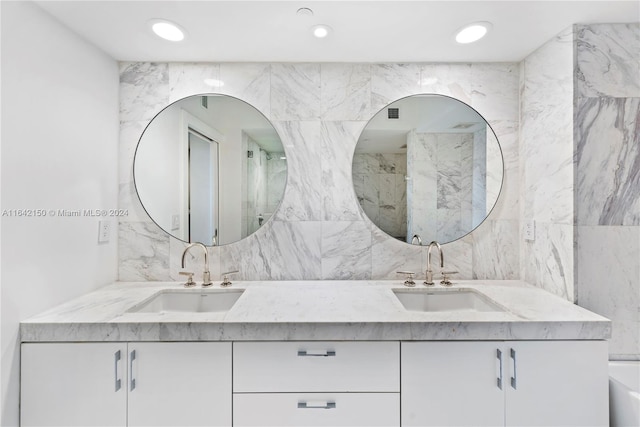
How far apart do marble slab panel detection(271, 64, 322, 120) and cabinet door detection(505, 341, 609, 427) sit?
150 centimetres

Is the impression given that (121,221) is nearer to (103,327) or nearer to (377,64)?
(103,327)

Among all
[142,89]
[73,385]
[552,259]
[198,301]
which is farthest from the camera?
[142,89]

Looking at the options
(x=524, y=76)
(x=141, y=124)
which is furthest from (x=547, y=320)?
(x=141, y=124)

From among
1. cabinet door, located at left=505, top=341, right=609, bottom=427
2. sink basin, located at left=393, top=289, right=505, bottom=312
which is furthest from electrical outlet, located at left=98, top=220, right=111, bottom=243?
cabinet door, located at left=505, top=341, right=609, bottom=427

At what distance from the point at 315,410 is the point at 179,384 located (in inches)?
20.5

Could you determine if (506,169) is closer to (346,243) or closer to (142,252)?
(346,243)

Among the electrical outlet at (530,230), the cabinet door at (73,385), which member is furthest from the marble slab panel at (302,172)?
the electrical outlet at (530,230)

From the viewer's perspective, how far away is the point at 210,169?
5.83 ft

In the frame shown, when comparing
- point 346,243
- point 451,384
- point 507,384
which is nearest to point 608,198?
point 507,384

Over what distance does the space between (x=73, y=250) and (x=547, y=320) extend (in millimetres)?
2075

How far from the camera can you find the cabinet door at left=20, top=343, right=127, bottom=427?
114cm

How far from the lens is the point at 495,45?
159 centimetres

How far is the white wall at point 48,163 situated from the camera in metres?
1.14

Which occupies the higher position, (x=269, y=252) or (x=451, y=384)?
(x=269, y=252)
